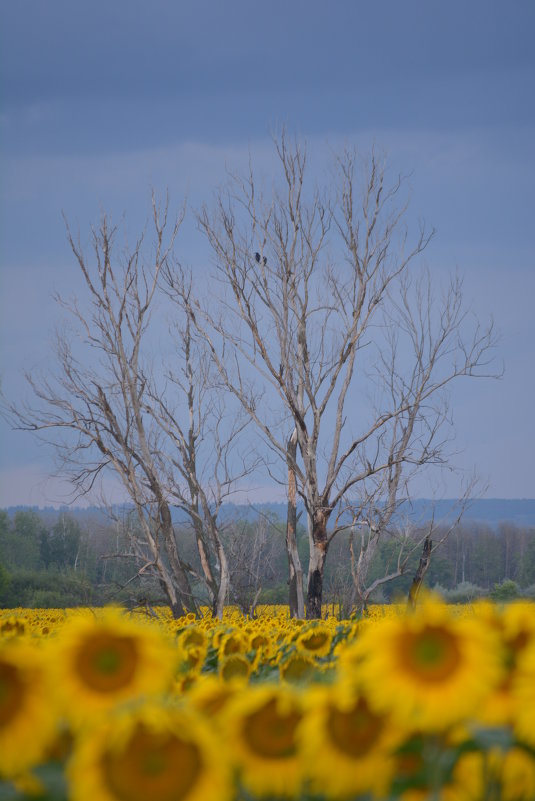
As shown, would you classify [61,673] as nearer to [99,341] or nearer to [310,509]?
[310,509]

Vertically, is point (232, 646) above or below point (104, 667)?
below

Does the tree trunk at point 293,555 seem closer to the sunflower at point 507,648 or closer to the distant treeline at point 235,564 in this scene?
the distant treeline at point 235,564

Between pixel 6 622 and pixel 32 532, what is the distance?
60977mm

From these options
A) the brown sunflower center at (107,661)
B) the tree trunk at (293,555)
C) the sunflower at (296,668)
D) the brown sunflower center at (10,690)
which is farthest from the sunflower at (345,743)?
the tree trunk at (293,555)

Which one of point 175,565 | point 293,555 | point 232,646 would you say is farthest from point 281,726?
point 293,555

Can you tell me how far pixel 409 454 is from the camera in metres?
12.1

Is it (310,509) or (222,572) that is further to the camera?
(222,572)

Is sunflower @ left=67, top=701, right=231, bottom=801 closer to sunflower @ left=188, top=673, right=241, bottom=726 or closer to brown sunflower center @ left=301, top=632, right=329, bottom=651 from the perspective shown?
sunflower @ left=188, top=673, right=241, bottom=726

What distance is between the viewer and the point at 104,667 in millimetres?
1099

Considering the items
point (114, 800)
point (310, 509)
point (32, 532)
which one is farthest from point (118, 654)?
point (32, 532)

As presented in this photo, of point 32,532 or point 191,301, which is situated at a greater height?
point 191,301

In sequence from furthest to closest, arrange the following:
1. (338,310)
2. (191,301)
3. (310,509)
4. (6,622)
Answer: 1. (191,301)
2. (338,310)
3. (310,509)
4. (6,622)

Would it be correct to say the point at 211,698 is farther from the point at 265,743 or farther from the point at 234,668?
the point at 234,668

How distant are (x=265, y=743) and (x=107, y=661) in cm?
24
